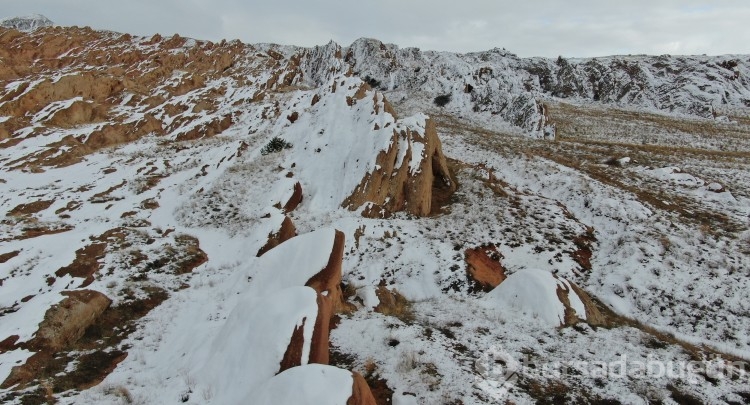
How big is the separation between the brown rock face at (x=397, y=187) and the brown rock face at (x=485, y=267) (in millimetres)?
4729

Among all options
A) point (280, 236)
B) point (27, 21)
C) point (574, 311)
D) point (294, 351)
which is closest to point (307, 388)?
point (294, 351)

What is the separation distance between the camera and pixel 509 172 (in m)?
26.8

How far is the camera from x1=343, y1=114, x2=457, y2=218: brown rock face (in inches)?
789

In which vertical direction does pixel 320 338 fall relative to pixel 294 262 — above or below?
below

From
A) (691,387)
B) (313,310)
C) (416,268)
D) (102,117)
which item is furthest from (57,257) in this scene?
(102,117)

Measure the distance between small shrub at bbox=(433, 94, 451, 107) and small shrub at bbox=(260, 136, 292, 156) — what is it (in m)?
37.3

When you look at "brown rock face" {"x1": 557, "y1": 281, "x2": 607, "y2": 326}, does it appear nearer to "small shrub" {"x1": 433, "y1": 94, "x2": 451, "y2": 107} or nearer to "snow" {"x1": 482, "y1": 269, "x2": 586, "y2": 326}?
"snow" {"x1": 482, "y1": 269, "x2": 586, "y2": 326}

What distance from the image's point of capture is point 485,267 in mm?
15531

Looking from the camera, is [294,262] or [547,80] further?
[547,80]

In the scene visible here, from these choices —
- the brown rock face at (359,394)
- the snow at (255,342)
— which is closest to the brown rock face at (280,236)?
the snow at (255,342)

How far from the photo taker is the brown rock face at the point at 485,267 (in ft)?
47.6

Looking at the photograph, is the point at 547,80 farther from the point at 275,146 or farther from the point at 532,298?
the point at 532,298

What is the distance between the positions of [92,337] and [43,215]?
593 inches

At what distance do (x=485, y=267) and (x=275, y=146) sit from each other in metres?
18.7
